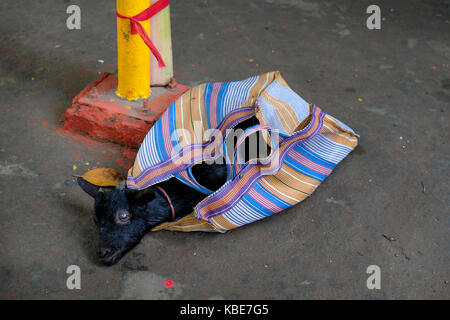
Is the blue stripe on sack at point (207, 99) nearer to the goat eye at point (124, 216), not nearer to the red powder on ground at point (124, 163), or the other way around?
the red powder on ground at point (124, 163)

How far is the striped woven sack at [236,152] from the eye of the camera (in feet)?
10.2

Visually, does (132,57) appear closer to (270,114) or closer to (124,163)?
(124,163)

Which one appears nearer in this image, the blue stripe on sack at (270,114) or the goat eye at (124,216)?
the goat eye at (124,216)

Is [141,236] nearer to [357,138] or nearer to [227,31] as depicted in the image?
[357,138]

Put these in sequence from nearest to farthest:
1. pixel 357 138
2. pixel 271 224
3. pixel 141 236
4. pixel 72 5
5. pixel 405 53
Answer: pixel 141 236 → pixel 271 224 → pixel 357 138 → pixel 405 53 → pixel 72 5

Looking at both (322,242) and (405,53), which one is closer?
(322,242)

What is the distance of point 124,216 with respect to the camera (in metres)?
3.01

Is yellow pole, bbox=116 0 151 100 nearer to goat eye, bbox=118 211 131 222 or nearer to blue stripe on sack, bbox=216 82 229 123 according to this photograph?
blue stripe on sack, bbox=216 82 229 123

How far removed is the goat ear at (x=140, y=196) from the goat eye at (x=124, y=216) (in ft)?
0.27

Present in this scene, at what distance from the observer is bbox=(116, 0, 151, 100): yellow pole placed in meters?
3.53

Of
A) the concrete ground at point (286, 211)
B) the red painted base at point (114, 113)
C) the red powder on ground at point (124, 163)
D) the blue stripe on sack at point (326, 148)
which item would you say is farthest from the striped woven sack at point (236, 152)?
the red powder on ground at point (124, 163)
